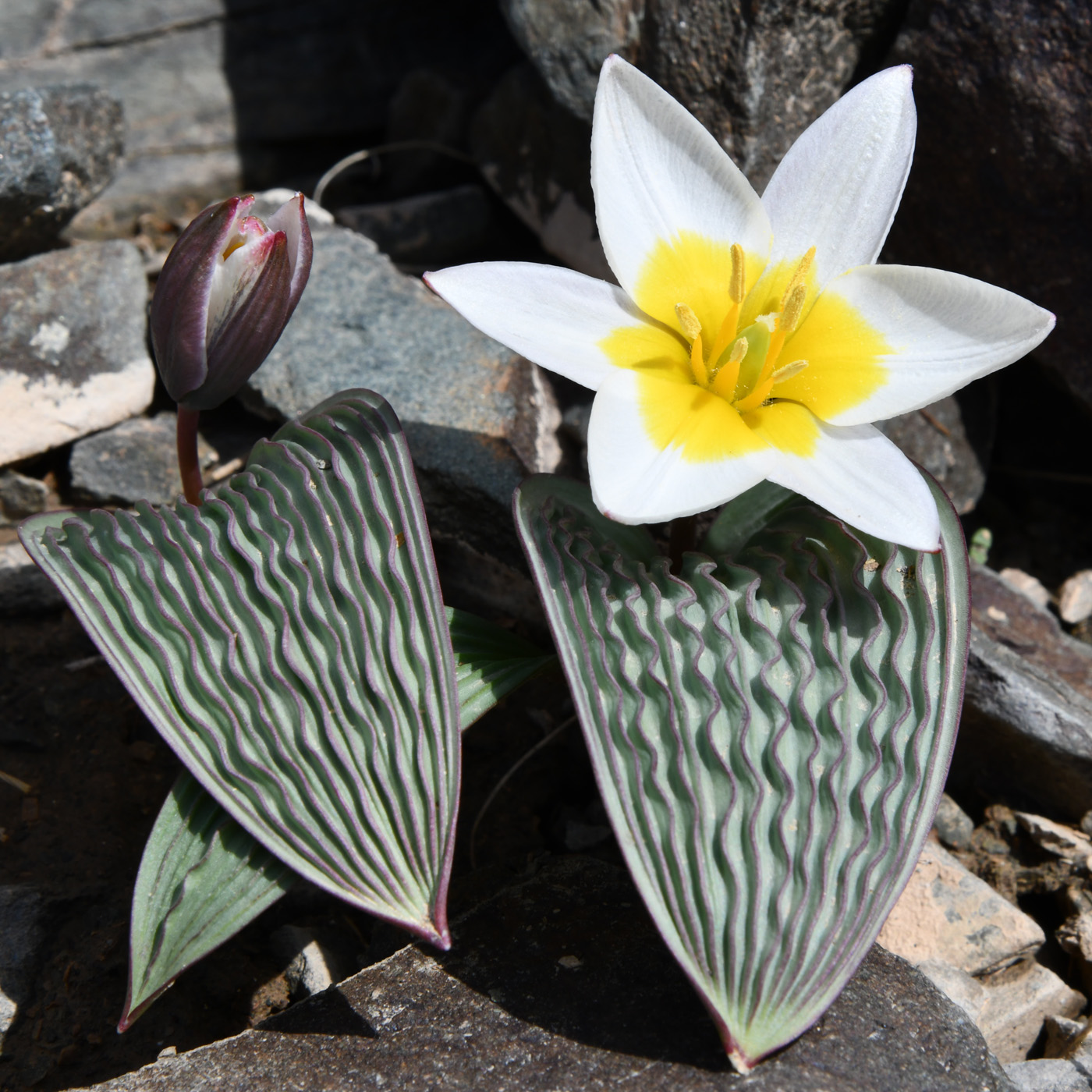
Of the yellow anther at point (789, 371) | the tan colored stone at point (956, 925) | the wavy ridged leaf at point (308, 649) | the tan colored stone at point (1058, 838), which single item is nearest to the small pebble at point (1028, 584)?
the tan colored stone at point (1058, 838)

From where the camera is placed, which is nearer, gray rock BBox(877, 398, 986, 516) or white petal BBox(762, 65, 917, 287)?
white petal BBox(762, 65, 917, 287)

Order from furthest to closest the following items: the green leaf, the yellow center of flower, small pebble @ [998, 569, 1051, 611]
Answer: small pebble @ [998, 569, 1051, 611] < the green leaf < the yellow center of flower

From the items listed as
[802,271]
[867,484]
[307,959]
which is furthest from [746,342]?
[307,959]

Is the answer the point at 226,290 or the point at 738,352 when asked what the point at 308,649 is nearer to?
the point at 226,290

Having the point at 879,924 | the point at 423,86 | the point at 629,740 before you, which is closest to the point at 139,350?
the point at 423,86

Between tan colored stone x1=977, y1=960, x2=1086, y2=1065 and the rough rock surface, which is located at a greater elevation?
the rough rock surface

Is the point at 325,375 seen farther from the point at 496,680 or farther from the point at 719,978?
the point at 719,978

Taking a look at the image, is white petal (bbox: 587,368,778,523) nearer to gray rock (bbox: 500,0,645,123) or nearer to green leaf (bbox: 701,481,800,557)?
green leaf (bbox: 701,481,800,557)

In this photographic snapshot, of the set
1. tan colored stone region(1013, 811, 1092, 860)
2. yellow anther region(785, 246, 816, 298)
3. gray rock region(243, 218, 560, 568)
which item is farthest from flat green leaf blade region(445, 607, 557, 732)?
tan colored stone region(1013, 811, 1092, 860)
